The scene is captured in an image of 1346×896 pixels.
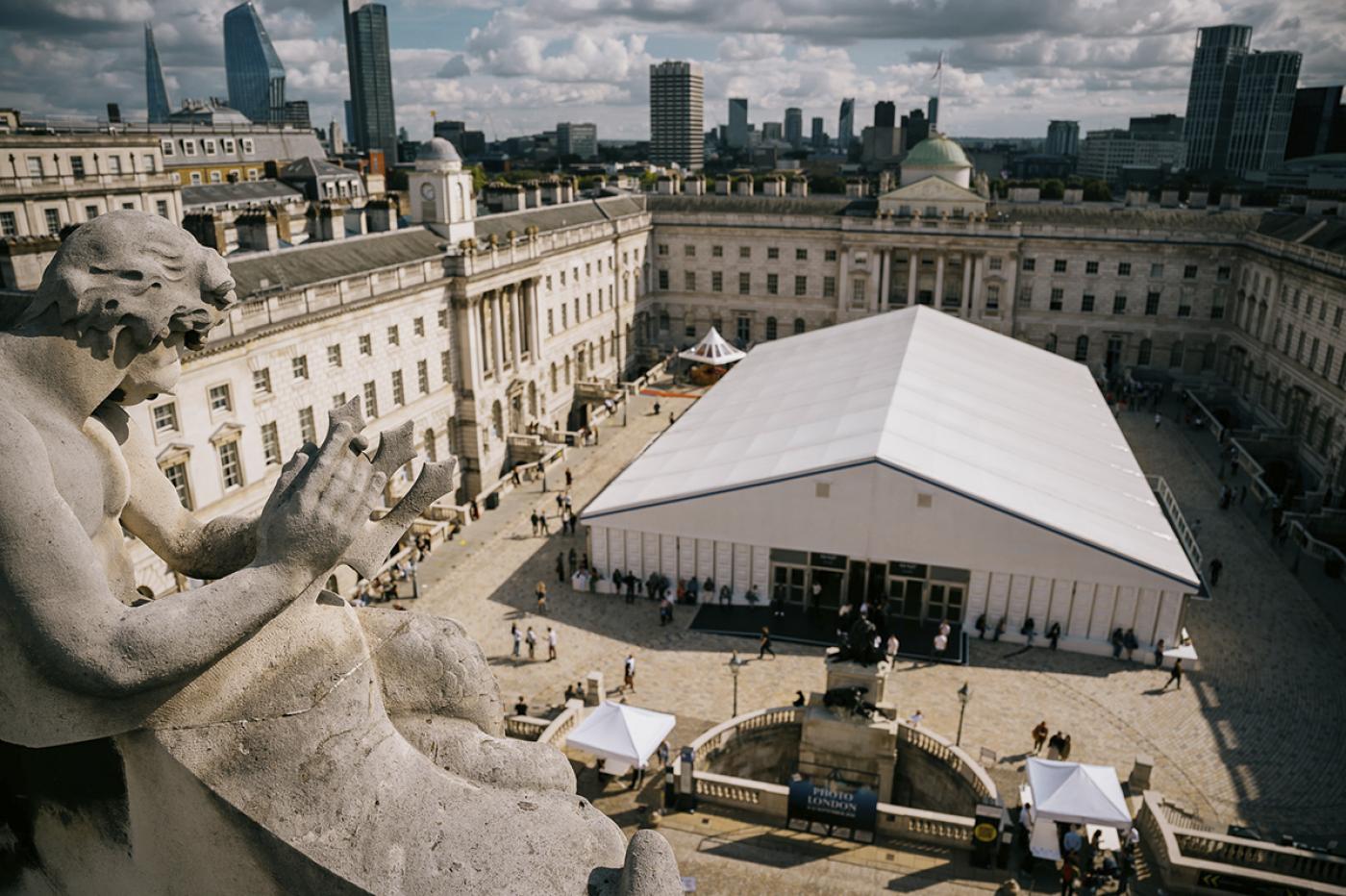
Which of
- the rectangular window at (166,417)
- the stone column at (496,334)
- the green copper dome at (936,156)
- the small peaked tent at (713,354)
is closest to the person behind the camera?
the rectangular window at (166,417)

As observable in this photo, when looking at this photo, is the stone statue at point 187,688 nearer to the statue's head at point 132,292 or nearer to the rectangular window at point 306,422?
the statue's head at point 132,292

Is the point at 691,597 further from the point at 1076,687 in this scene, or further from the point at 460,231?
the point at 460,231

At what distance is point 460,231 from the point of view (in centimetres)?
5394

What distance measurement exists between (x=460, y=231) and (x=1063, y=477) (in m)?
35.3

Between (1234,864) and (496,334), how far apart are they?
43.2m

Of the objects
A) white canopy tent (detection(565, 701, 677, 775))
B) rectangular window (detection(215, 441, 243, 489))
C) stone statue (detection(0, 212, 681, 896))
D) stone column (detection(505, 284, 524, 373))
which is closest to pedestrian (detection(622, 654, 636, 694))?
white canopy tent (detection(565, 701, 677, 775))

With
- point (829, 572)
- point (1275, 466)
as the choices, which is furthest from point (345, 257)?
point (1275, 466)

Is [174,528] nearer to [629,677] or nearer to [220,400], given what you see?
[629,677]

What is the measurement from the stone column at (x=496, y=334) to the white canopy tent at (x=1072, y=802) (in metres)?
39.0

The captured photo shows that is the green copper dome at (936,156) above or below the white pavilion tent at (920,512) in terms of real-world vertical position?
above

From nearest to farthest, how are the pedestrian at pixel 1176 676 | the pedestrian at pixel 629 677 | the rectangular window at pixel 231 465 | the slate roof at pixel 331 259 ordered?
the pedestrian at pixel 629 677, the pedestrian at pixel 1176 676, the rectangular window at pixel 231 465, the slate roof at pixel 331 259

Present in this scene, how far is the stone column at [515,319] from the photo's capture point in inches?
2215

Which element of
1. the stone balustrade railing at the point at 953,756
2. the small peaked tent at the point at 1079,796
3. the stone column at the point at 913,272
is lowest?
the stone balustrade railing at the point at 953,756

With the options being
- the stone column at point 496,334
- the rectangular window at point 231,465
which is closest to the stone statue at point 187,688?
the rectangular window at point 231,465
